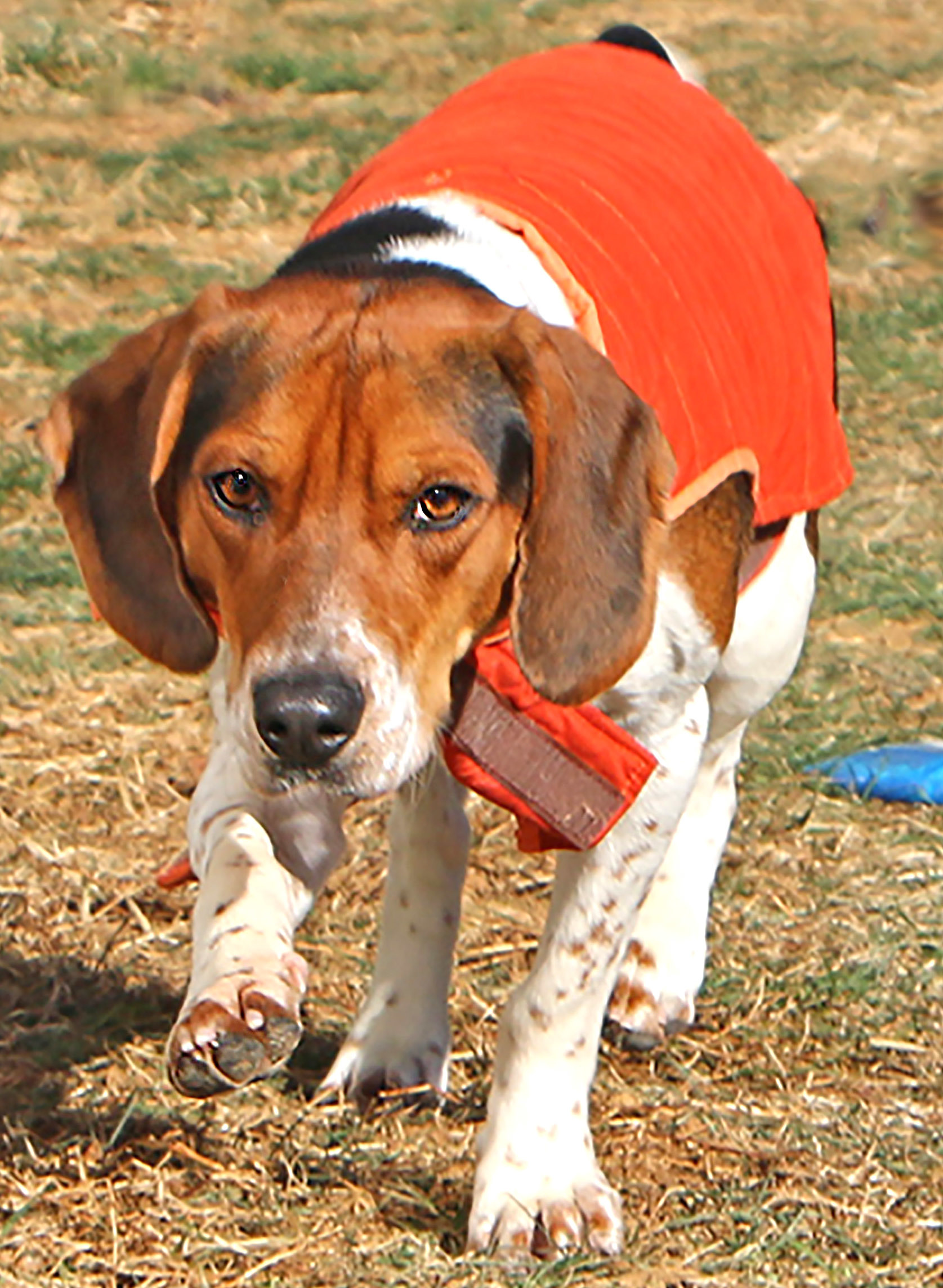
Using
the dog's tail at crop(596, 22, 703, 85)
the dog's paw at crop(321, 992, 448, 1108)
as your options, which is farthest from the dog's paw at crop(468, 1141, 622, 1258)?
the dog's tail at crop(596, 22, 703, 85)

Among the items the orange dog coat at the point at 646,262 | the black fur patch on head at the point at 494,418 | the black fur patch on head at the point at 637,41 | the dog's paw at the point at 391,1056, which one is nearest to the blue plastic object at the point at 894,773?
the orange dog coat at the point at 646,262

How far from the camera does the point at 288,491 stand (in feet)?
11.2

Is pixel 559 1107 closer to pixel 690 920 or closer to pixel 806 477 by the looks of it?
pixel 690 920

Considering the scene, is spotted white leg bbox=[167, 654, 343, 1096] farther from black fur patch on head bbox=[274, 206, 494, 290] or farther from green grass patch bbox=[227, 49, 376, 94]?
green grass patch bbox=[227, 49, 376, 94]

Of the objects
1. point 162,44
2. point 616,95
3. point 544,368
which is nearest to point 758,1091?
point 544,368

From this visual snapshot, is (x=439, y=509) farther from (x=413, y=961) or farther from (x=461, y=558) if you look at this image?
(x=413, y=961)

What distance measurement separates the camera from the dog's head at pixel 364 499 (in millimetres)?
3322

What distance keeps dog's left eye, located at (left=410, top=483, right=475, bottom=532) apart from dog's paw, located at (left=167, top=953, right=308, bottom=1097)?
71 cm

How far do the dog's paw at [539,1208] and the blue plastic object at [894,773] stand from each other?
1.80 meters

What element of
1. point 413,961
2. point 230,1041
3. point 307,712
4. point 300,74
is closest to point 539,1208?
point 413,961

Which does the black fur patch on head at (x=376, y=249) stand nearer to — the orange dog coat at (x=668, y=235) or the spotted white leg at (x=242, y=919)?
the orange dog coat at (x=668, y=235)

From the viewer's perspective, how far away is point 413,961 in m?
4.31

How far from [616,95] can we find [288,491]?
5.51 feet

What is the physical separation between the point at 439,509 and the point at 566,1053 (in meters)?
0.99
